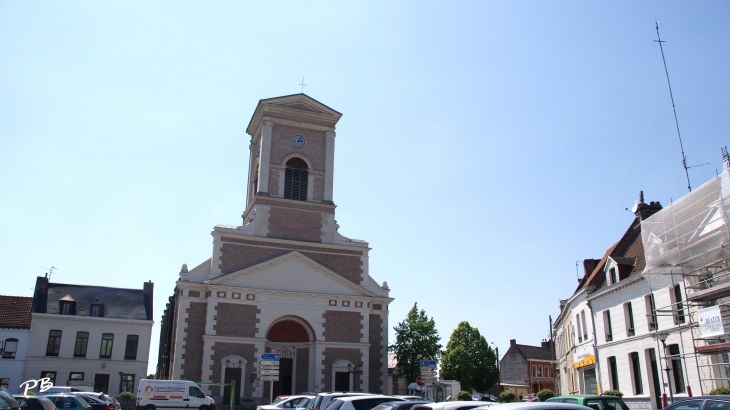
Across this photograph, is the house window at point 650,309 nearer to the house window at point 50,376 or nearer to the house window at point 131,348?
the house window at point 131,348

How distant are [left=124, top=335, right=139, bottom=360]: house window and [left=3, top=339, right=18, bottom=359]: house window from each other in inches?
266

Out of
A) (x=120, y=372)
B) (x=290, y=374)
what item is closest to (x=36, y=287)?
(x=120, y=372)

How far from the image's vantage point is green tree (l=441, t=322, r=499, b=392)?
56188 millimetres

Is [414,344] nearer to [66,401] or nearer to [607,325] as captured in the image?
[607,325]

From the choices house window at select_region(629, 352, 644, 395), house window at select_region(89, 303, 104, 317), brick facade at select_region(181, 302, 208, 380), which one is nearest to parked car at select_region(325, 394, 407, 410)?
house window at select_region(629, 352, 644, 395)

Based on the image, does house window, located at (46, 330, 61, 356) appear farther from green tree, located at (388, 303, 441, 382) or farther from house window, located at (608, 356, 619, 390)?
house window, located at (608, 356, 619, 390)

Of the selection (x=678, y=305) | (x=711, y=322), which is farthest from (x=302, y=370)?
(x=711, y=322)

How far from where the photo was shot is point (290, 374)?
116 feet

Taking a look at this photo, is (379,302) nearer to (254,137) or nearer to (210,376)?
(210,376)

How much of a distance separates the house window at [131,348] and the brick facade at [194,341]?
9700 millimetres

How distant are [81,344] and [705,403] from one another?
39.2m

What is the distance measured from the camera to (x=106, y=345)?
39844 millimetres

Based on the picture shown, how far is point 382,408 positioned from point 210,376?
22395 mm

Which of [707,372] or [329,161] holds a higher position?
[329,161]
